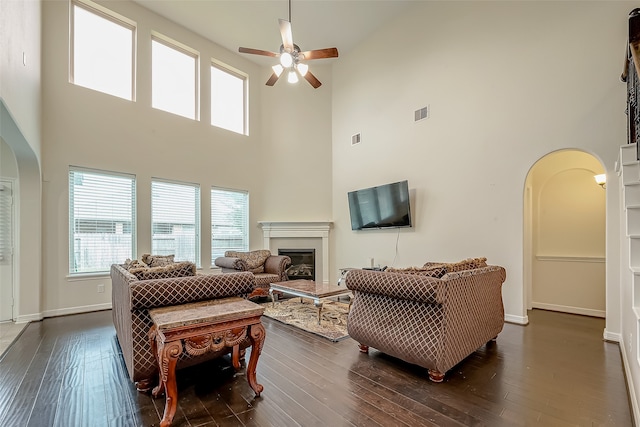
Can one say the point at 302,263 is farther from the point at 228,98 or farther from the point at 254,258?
the point at 228,98

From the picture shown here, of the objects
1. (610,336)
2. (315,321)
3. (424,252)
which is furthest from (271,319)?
(610,336)

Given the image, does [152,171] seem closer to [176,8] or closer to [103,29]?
[103,29]

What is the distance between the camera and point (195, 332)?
2.00 meters

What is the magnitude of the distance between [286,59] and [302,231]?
383 centimetres

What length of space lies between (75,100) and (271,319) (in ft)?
14.8

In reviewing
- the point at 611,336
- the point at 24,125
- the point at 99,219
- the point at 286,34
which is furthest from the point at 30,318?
the point at 611,336

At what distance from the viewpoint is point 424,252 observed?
17.1 feet

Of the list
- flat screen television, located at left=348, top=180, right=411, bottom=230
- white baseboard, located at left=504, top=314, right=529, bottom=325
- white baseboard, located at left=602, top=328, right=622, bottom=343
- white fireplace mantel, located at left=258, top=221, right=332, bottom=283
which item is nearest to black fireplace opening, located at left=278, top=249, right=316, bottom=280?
white fireplace mantel, located at left=258, top=221, right=332, bottom=283

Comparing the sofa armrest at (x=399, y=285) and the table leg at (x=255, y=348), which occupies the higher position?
the sofa armrest at (x=399, y=285)

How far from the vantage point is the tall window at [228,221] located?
6.46m

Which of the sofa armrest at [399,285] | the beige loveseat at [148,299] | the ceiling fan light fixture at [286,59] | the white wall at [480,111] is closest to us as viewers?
the beige loveseat at [148,299]

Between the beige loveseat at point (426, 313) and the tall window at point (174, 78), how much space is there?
202 inches

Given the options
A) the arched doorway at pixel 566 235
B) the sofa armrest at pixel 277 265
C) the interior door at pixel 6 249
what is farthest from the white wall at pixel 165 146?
the arched doorway at pixel 566 235

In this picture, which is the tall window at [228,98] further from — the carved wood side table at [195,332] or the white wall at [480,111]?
the carved wood side table at [195,332]
